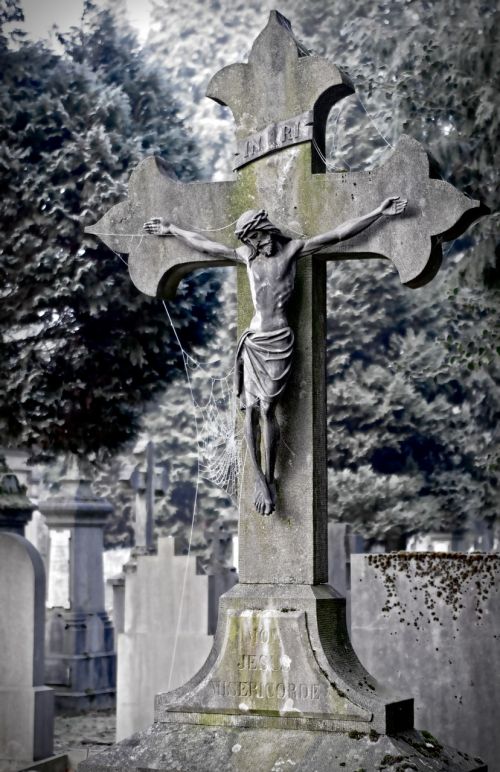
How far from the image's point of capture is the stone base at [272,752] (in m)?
5.60

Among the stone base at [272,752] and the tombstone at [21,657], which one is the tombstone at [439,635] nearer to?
the stone base at [272,752]

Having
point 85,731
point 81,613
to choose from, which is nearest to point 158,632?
point 85,731

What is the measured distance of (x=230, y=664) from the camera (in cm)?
616

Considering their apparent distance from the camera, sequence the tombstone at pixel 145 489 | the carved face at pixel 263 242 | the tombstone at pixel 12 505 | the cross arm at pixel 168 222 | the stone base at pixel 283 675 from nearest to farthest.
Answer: the stone base at pixel 283 675
the carved face at pixel 263 242
the cross arm at pixel 168 222
the tombstone at pixel 12 505
the tombstone at pixel 145 489

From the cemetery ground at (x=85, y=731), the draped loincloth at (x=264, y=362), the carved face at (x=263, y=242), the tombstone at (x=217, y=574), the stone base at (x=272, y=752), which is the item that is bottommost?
the cemetery ground at (x=85, y=731)

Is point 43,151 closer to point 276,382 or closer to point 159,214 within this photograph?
point 159,214

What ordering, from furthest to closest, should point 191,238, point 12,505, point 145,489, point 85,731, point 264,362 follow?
point 145,489 → point 85,731 → point 12,505 → point 191,238 → point 264,362

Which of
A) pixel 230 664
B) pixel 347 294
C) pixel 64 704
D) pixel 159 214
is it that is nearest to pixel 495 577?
pixel 230 664

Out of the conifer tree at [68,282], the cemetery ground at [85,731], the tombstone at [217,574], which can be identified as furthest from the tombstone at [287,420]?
the conifer tree at [68,282]

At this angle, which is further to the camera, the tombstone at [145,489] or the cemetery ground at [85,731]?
the tombstone at [145,489]

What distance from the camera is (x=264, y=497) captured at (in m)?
6.26

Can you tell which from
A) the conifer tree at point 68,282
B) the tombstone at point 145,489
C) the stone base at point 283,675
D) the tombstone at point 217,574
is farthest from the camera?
the tombstone at point 145,489

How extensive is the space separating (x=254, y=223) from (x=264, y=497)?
139 centimetres

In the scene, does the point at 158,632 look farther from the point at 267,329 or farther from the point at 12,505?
the point at 267,329
